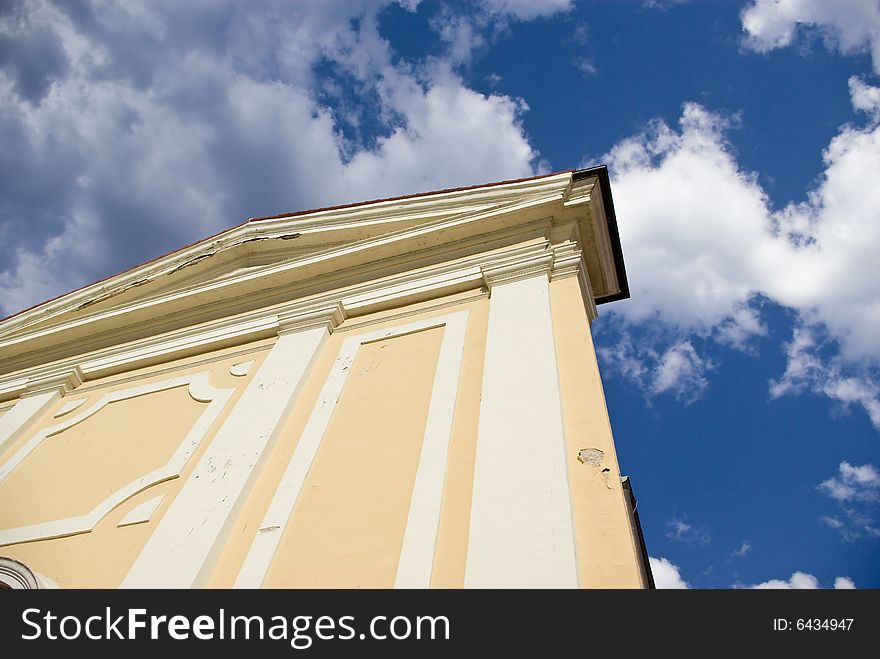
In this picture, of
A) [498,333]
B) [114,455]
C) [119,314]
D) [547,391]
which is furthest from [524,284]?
[119,314]

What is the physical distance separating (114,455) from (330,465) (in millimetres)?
2365

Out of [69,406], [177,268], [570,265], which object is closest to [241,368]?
[69,406]

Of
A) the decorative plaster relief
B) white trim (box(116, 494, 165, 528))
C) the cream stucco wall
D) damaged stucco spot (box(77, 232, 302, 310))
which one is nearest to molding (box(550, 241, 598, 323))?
the cream stucco wall

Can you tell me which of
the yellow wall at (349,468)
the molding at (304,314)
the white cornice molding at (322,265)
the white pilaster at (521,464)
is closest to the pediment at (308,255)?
the white cornice molding at (322,265)

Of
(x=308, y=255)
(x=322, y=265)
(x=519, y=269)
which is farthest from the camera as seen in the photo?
(x=308, y=255)

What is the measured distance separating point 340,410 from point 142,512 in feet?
5.08

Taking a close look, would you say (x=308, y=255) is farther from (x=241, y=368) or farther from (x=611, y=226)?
(x=611, y=226)

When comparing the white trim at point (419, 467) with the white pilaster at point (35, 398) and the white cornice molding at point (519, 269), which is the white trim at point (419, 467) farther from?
the white pilaster at point (35, 398)

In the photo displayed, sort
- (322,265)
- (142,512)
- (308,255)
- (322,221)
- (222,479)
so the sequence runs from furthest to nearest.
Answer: (322,221) → (308,255) → (322,265) → (142,512) → (222,479)

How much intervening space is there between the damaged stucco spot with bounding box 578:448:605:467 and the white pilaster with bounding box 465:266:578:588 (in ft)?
0.39

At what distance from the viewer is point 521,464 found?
325 cm

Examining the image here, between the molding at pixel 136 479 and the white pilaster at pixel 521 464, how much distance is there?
2.50 meters

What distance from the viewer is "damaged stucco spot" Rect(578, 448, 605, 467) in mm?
3180

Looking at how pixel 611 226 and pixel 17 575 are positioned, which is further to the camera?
pixel 611 226
